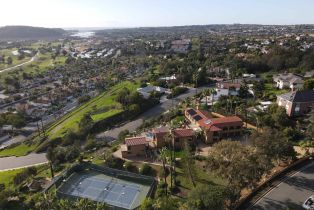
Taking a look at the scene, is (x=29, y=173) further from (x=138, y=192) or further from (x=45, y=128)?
(x=45, y=128)

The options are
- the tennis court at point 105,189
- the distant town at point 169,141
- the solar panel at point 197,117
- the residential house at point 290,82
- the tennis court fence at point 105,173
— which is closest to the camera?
the distant town at point 169,141

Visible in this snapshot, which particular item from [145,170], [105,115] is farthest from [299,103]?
[105,115]

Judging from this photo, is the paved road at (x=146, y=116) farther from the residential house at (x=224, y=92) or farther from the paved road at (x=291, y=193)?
the paved road at (x=291, y=193)

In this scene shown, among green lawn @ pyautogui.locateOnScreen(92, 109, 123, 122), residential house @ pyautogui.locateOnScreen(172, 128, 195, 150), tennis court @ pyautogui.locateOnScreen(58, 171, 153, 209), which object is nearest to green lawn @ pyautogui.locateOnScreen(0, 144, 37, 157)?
green lawn @ pyautogui.locateOnScreen(92, 109, 123, 122)

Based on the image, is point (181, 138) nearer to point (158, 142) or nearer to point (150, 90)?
point (158, 142)

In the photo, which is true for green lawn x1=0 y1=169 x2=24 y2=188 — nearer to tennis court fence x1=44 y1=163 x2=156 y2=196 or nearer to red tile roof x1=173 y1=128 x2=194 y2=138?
tennis court fence x1=44 y1=163 x2=156 y2=196

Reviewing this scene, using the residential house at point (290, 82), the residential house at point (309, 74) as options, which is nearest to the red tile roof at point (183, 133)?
the residential house at point (290, 82)
